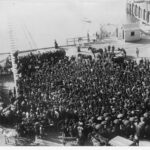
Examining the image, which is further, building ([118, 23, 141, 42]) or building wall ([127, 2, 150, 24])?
building wall ([127, 2, 150, 24])

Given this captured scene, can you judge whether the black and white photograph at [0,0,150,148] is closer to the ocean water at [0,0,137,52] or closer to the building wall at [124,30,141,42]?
the building wall at [124,30,141,42]

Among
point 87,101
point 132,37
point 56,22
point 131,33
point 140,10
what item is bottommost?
point 56,22

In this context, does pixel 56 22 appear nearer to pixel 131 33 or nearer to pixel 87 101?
pixel 131 33

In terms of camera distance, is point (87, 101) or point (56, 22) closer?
point (87, 101)

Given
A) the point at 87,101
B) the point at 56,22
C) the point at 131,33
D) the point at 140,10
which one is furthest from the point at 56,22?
Result: the point at 87,101

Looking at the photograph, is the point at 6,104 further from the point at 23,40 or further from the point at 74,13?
the point at 74,13

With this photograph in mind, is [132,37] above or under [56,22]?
above

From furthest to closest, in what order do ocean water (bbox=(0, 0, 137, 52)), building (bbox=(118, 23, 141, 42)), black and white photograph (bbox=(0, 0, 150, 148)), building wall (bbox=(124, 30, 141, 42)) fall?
ocean water (bbox=(0, 0, 137, 52)), building wall (bbox=(124, 30, 141, 42)), building (bbox=(118, 23, 141, 42)), black and white photograph (bbox=(0, 0, 150, 148))

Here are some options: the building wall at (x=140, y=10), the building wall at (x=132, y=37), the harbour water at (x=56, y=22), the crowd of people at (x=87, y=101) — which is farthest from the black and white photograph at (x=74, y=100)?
the harbour water at (x=56, y=22)

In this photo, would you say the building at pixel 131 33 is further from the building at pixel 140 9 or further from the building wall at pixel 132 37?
the building at pixel 140 9

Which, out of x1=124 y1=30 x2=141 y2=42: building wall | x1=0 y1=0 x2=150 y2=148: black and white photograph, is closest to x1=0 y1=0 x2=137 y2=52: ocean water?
x1=124 y1=30 x2=141 y2=42: building wall
